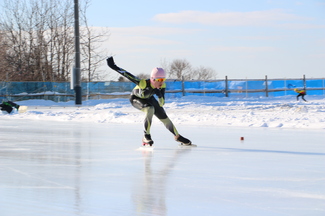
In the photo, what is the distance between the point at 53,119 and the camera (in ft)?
58.7

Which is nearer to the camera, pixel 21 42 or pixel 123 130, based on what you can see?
pixel 123 130

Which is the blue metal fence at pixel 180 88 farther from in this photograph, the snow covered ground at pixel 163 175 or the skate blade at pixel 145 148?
the skate blade at pixel 145 148

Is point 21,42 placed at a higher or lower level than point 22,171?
higher

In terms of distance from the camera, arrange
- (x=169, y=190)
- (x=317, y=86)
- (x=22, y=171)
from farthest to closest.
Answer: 1. (x=317, y=86)
2. (x=22, y=171)
3. (x=169, y=190)

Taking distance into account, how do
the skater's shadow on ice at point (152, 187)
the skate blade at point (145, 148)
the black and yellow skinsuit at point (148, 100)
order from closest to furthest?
the skater's shadow on ice at point (152, 187)
the skate blade at point (145, 148)
the black and yellow skinsuit at point (148, 100)

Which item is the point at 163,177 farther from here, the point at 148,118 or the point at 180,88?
the point at 180,88

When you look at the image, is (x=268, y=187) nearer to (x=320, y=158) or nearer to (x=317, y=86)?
(x=320, y=158)

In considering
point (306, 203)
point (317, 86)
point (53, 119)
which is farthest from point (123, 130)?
point (317, 86)

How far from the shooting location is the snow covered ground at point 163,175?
180 inches

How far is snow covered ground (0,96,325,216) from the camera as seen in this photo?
180 inches

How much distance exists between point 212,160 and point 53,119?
36.6ft

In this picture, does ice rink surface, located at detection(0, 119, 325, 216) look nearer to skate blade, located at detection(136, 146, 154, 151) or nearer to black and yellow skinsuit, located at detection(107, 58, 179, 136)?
skate blade, located at detection(136, 146, 154, 151)

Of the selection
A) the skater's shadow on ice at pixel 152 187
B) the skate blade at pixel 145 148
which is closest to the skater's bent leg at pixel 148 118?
the skate blade at pixel 145 148

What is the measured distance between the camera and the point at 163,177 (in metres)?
6.02
